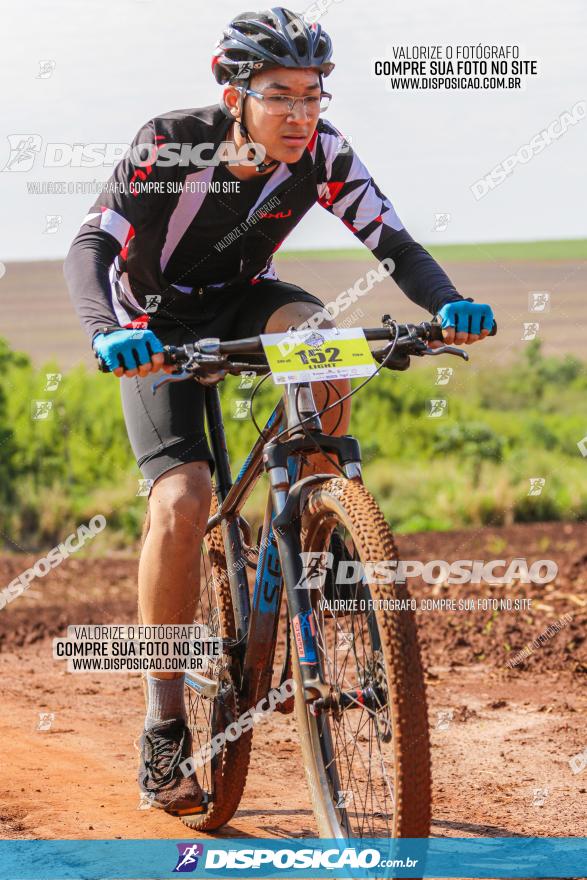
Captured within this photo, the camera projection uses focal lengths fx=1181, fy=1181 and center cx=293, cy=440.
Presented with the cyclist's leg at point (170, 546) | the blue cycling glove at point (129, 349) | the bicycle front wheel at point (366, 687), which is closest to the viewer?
the bicycle front wheel at point (366, 687)

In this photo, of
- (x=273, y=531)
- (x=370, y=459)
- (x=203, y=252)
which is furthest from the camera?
(x=370, y=459)

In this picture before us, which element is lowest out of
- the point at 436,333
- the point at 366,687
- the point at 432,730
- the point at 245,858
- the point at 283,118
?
the point at 245,858

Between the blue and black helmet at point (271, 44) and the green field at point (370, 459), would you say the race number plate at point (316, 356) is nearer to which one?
the blue and black helmet at point (271, 44)

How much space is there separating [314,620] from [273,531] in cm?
30

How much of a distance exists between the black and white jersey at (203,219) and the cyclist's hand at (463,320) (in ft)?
0.58

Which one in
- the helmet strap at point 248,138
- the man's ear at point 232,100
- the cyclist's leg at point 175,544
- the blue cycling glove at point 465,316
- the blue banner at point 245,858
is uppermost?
the man's ear at point 232,100

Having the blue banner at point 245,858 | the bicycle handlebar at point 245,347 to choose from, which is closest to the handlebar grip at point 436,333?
the bicycle handlebar at point 245,347

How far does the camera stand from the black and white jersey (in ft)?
11.8

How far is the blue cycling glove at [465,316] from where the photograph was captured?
3.32m

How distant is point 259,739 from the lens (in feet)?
16.1

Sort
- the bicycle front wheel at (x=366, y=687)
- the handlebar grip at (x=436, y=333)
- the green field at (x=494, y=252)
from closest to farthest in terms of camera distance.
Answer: the bicycle front wheel at (x=366, y=687)
the handlebar grip at (x=436, y=333)
the green field at (x=494, y=252)

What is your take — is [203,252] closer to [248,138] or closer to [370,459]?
[248,138]

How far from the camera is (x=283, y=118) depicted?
11.6 ft

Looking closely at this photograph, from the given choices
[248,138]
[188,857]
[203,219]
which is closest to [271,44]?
[248,138]
